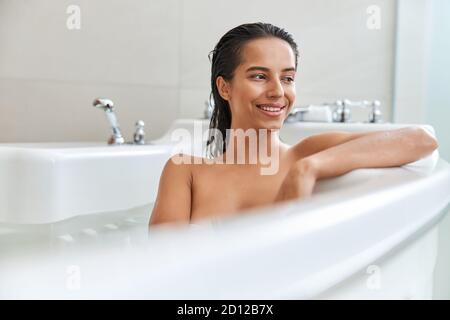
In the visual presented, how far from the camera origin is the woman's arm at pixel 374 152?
769mm

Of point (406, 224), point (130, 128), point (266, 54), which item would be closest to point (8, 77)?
point (130, 128)

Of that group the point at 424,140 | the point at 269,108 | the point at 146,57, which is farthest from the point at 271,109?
the point at 146,57

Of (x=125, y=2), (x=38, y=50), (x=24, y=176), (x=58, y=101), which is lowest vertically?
(x=24, y=176)

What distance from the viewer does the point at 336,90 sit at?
7.98 feet

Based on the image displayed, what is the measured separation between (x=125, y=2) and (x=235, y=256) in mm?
1765

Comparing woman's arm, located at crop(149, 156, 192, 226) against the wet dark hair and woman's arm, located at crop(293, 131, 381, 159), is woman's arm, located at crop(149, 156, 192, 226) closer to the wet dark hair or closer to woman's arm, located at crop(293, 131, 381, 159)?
the wet dark hair

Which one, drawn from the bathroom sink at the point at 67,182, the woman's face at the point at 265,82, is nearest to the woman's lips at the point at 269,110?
the woman's face at the point at 265,82

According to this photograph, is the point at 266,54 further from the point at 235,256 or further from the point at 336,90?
the point at 336,90

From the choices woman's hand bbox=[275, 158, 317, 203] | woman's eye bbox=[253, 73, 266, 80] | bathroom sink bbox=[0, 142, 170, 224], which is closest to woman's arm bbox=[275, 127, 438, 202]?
woman's hand bbox=[275, 158, 317, 203]

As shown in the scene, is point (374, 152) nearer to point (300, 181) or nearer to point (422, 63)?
point (300, 181)

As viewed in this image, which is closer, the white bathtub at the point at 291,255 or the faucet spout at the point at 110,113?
the white bathtub at the point at 291,255

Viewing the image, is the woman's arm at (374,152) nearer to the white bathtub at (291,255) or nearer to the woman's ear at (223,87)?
the white bathtub at (291,255)

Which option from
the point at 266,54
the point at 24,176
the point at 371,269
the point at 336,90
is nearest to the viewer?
the point at 371,269

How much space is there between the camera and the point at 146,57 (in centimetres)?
202
